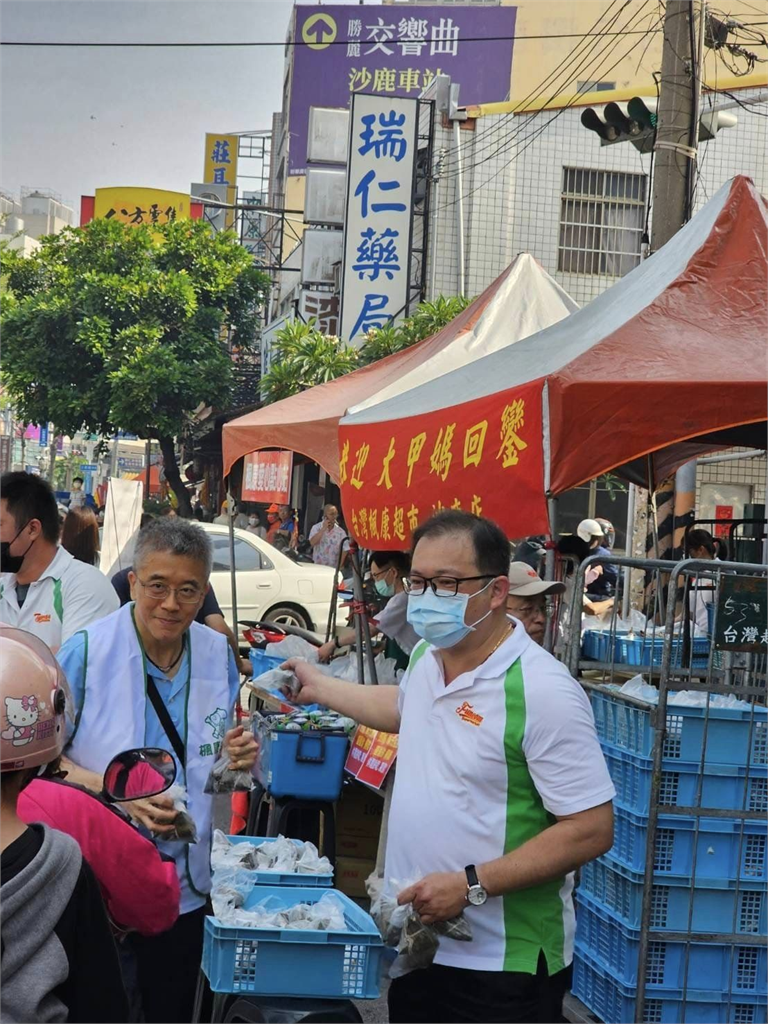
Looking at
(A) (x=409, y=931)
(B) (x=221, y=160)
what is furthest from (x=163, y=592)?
(B) (x=221, y=160)

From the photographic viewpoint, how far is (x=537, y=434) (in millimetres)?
4434

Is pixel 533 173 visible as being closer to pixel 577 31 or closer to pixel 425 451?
pixel 425 451

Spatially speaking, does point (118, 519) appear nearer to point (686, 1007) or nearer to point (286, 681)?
point (686, 1007)

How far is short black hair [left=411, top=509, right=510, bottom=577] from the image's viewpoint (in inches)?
120

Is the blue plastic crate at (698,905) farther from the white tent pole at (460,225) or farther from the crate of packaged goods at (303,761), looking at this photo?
the white tent pole at (460,225)

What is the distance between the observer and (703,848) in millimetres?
4520

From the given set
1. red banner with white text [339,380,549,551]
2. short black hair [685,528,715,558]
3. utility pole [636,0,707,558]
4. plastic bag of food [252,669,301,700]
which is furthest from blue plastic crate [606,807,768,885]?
utility pole [636,0,707,558]

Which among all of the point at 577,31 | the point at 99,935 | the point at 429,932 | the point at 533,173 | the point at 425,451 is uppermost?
the point at 577,31

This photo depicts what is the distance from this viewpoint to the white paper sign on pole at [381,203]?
919 inches

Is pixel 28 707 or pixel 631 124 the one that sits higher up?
pixel 631 124

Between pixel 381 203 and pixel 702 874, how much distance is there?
2035 centimetres

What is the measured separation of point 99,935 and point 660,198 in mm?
8298

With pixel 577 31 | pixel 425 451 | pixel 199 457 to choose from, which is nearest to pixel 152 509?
pixel 199 457

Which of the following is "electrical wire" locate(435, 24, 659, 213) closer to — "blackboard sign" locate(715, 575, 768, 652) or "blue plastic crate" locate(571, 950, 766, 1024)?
"blackboard sign" locate(715, 575, 768, 652)
